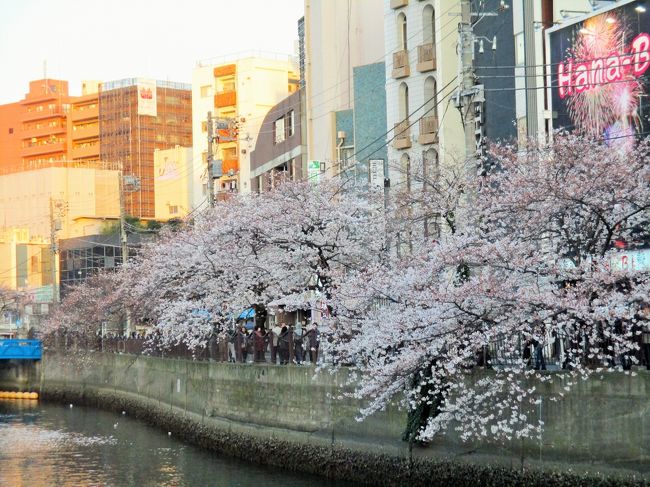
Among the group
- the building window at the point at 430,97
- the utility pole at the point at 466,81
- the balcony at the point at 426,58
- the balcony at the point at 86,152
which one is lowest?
the utility pole at the point at 466,81

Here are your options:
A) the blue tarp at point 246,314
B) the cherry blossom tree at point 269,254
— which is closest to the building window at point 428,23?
the cherry blossom tree at point 269,254

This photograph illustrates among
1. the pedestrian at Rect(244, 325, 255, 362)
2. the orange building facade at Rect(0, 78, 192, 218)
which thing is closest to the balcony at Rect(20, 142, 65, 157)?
the orange building facade at Rect(0, 78, 192, 218)

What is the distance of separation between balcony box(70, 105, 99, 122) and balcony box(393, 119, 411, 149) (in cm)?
10223

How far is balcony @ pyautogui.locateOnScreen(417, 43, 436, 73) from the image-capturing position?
173ft

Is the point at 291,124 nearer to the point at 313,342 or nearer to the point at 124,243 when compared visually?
the point at 124,243

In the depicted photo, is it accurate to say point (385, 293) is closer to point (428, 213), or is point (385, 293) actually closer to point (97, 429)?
point (428, 213)

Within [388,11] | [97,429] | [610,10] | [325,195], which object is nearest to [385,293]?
[325,195]

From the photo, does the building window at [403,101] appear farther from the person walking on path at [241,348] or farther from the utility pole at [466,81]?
the utility pole at [466,81]

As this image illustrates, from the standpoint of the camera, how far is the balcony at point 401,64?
177 feet

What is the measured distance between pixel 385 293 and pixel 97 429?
25.0 m

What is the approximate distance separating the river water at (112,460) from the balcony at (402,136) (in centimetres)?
1684

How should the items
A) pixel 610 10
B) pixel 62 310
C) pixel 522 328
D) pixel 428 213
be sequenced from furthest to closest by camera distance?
pixel 62 310 → pixel 610 10 → pixel 428 213 → pixel 522 328

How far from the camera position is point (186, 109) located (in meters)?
147

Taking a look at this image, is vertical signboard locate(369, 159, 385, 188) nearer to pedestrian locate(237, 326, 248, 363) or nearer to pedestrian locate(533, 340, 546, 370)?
pedestrian locate(237, 326, 248, 363)
